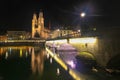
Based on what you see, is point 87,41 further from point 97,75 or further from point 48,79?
point 48,79

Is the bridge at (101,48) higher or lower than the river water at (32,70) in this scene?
higher

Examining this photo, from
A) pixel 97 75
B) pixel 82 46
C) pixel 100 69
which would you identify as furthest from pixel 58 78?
pixel 82 46

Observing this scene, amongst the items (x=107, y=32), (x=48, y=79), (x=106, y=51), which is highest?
(x=107, y=32)

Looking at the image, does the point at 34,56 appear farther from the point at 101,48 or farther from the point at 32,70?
the point at 101,48

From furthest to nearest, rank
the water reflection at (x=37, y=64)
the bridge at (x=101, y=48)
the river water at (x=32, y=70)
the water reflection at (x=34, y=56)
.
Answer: the water reflection at (x=34, y=56)
the water reflection at (x=37, y=64)
the river water at (x=32, y=70)
the bridge at (x=101, y=48)

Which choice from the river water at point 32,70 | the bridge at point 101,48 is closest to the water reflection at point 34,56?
the river water at point 32,70

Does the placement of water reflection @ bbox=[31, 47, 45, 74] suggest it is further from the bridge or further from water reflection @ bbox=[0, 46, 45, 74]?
the bridge

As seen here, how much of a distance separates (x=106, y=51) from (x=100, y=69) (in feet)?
15.6

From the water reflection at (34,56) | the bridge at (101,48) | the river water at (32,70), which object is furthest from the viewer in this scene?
the water reflection at (34,56)

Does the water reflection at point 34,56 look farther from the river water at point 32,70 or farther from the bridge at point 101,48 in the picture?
the bridge at point 101,48

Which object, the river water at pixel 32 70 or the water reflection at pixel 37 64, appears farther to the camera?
the water reflection at pixel 37 64

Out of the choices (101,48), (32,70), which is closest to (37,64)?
(32,70)

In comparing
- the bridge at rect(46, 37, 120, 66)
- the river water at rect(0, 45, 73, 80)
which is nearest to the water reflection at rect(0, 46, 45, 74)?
the river water at rect(0, 45, 73, 80)

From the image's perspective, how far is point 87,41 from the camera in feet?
163
